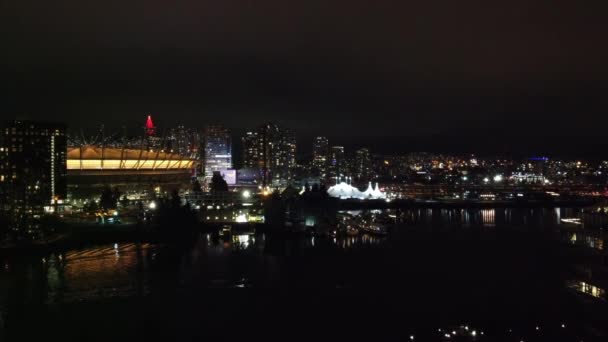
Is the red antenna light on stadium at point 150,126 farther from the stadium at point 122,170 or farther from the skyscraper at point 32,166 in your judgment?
the skyscraper at point 32,166

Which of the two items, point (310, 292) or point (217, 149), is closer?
point (310, 292)

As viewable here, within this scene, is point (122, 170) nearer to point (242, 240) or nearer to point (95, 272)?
point (242, 240)

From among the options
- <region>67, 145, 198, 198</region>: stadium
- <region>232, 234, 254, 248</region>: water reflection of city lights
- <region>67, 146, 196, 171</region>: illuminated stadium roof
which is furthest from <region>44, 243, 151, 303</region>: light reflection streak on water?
<region>67, 146, 196, 171</region>: illuminated stadium roof

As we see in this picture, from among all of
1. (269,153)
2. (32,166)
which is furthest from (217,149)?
(32,166)

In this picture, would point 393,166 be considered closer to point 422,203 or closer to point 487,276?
point 422,203

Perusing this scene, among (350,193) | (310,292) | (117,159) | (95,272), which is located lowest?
(310,292)

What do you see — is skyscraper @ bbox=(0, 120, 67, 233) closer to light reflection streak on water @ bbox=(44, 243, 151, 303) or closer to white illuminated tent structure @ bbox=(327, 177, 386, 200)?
light reflection streak on water @ bbox=(44, 243, 151, 303)

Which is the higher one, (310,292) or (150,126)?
(150,126)
